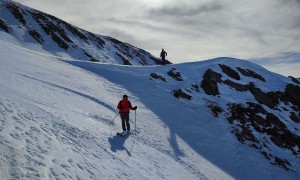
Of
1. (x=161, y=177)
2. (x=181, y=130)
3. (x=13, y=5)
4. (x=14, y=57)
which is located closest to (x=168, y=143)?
(x=181, y=130)

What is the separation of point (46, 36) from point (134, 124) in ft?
148

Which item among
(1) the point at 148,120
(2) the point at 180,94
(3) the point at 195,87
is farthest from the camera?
(3) the point at 195,87

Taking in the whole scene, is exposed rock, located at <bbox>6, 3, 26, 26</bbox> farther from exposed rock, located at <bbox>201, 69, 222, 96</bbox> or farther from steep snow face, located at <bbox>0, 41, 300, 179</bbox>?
exposed rock, located at <bbox>201, 69, 222, 96</bbox>

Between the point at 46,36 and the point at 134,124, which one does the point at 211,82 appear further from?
the point at 46,36

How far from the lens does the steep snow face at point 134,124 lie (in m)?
10.1

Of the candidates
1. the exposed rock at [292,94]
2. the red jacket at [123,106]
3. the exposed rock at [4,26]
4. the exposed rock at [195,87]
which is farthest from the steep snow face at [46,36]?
the red jacket at [123,106]

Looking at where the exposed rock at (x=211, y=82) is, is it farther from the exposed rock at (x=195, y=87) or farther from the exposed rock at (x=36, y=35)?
the exposed rock at (x=36, y=35)

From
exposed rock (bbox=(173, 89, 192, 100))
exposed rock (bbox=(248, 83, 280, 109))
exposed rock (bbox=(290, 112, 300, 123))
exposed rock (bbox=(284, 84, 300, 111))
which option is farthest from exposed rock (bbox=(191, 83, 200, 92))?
exposed rock (bbox=(284, 84, 300, 111))

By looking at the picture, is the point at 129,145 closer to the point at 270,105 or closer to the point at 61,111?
the point at 61,111

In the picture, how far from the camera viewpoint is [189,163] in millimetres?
16688

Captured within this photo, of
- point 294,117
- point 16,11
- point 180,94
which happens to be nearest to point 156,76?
point 180,94

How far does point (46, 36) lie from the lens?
57.9 m

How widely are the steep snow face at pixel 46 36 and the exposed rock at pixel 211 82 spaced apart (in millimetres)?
28877

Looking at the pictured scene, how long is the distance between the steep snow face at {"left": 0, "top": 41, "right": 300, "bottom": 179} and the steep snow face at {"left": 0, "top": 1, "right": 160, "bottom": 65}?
84.2 ft
